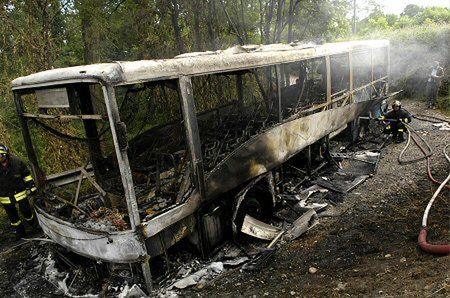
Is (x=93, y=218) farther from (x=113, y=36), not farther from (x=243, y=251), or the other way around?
(x=113, y=36)

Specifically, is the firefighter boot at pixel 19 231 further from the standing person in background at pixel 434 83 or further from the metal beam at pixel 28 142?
the standing person in background at pixel 434 83

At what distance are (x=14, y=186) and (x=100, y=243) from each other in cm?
298

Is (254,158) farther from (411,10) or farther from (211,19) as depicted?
(411,10)

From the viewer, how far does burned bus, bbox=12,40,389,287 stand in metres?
3.35

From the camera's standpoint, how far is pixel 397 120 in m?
8.56

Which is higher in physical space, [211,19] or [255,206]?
[211,19]

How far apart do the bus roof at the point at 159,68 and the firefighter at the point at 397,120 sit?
454cm

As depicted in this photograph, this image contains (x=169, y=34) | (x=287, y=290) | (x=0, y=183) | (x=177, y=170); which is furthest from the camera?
(x=169, y=34)

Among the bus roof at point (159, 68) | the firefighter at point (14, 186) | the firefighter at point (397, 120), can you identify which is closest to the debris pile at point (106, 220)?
the bus roof at point (159, 68)

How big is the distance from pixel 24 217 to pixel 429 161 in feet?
27.5

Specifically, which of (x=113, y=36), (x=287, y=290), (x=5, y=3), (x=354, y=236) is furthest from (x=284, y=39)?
(x=287, y=290)

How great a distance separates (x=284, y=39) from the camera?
674 inches

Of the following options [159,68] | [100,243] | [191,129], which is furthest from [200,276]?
[159,68]

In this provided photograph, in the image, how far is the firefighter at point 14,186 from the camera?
538 centimetres
